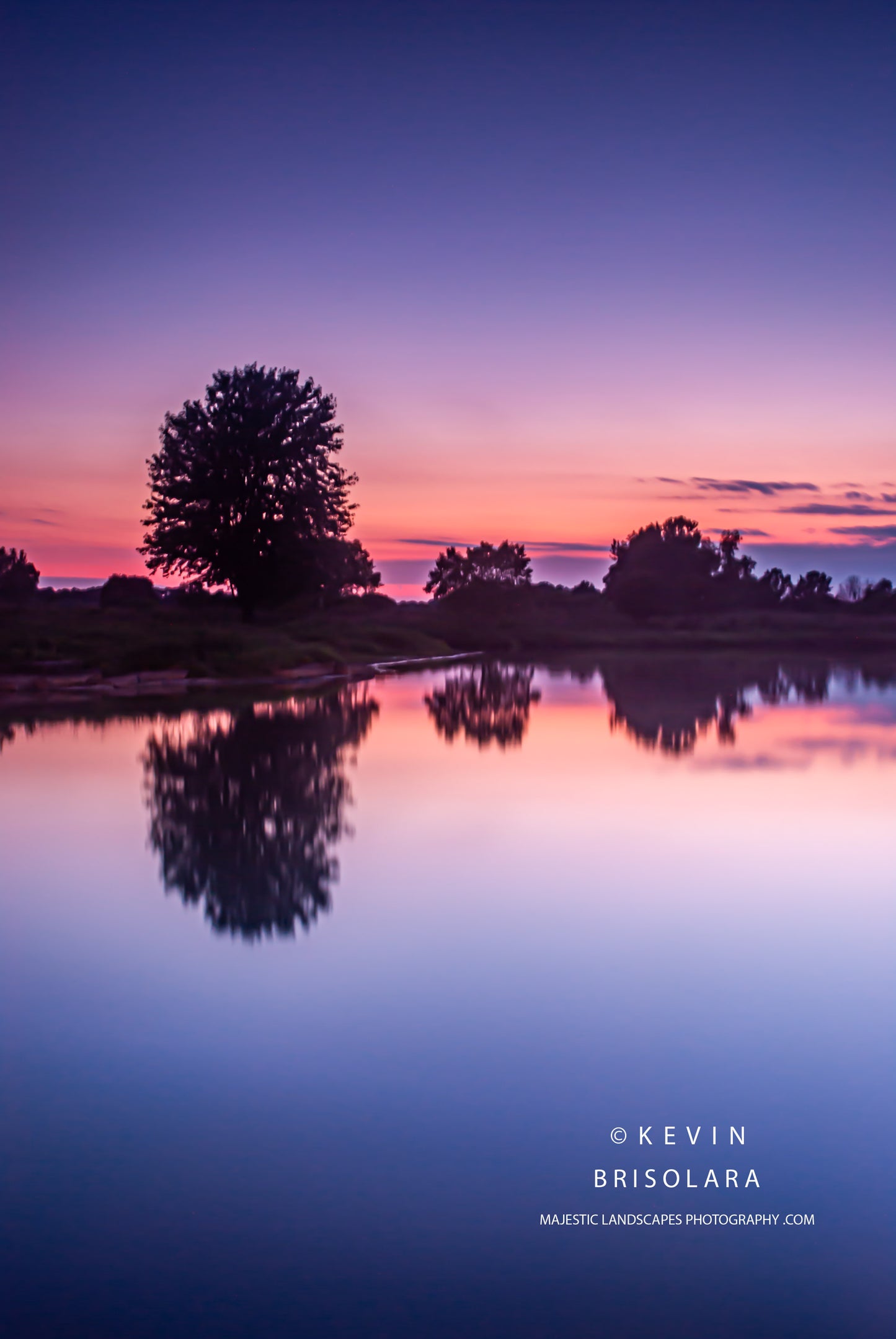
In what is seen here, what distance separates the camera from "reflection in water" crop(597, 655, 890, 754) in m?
15.9

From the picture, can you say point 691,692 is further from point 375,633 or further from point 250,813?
point 375,633

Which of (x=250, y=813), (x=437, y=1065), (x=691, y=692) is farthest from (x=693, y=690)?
(x=437, y=1065)

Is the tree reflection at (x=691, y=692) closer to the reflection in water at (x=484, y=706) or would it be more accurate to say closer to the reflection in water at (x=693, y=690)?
the reflection in water at (x=693, y=690)

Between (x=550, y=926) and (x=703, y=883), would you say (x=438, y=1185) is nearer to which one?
(x=550, y=926)

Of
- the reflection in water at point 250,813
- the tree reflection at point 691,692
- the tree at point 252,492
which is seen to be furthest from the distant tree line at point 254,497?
the reflection in water at point 250,813

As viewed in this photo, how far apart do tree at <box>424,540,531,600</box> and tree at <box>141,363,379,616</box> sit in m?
44.4

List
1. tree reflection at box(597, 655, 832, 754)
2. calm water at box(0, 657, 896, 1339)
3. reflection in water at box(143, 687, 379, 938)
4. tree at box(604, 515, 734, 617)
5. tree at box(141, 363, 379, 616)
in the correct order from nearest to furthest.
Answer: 1. calm water at box(0, 657, 896, 1339)
2. reflection in water at box(143, 687, 379, 938)
3. tree reflection at box(597, 655, 832, 754)
4. tree at box(141, 363, 379, 616)
5. tree at box(604, 515, 734, 617)

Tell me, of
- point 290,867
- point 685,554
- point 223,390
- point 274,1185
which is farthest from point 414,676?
point 685,554

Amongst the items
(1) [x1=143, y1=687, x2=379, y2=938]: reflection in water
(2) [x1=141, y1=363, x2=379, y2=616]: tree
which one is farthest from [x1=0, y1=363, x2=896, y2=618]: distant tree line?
(1) [x1=143, y1=687, x2=379, y2=938]: reflection in water

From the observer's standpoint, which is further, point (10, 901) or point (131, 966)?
point (10, 901)

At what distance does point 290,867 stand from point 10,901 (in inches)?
67.4

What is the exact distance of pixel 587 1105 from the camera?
366 centimetres

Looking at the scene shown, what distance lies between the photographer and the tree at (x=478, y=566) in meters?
85.6

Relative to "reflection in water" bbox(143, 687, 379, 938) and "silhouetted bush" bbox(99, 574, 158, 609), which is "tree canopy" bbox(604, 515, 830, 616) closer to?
"silhouetted bush" bbox(99, 574, 158, 609)
